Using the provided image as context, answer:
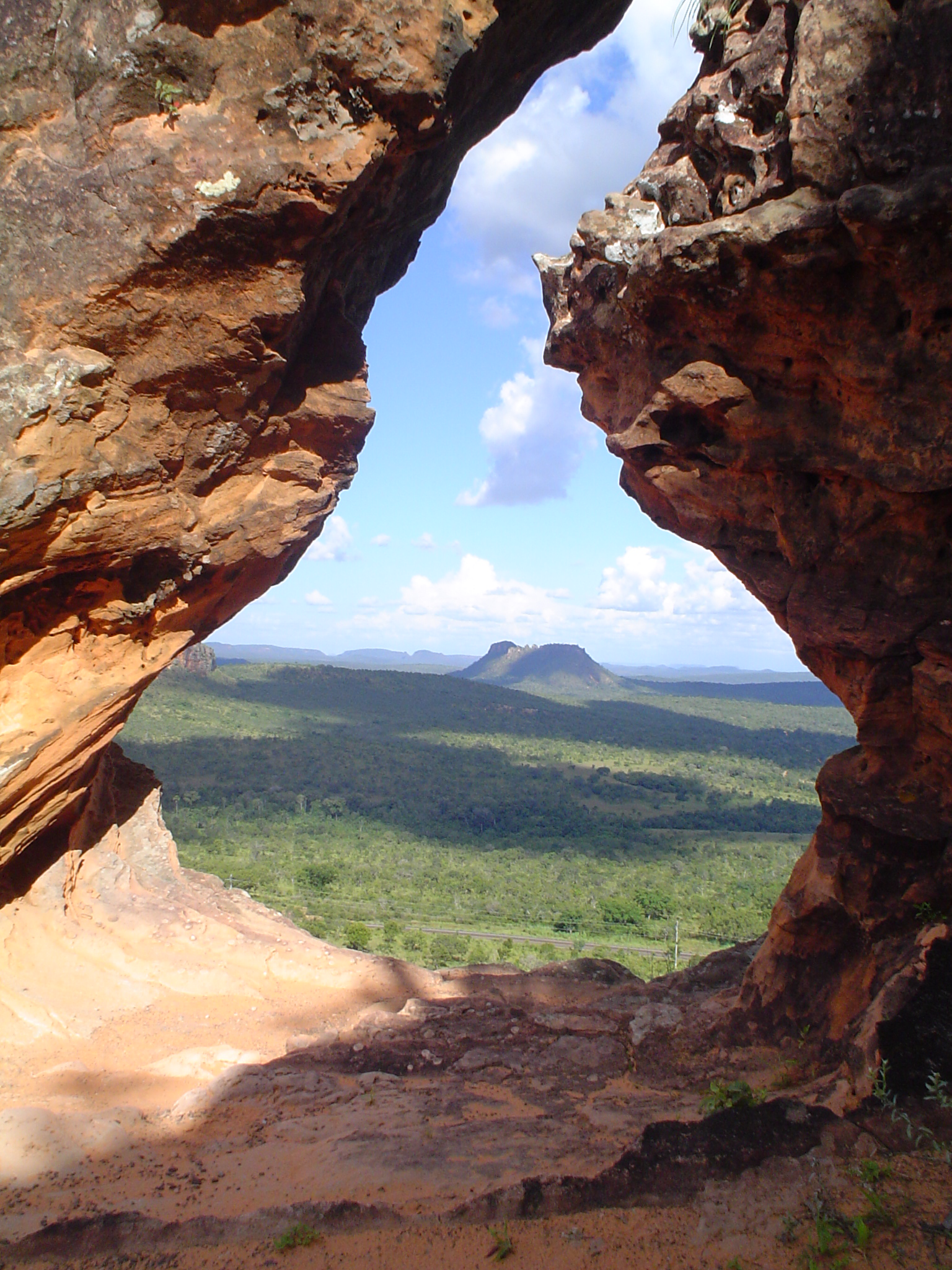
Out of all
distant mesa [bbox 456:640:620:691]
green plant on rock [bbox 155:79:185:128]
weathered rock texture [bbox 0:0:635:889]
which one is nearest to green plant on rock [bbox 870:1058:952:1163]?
weathered rock texture [bbox 0:0:635:889]

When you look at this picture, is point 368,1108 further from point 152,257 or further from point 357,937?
point 357,937

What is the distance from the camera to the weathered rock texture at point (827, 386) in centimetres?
826

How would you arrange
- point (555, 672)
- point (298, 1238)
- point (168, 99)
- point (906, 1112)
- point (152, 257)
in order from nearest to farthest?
point (298, 1238) → point (906, 1112) → point (168, 99) → point (152, 257) → point (555, 672)

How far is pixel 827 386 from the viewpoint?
385 inches

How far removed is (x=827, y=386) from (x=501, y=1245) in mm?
10168

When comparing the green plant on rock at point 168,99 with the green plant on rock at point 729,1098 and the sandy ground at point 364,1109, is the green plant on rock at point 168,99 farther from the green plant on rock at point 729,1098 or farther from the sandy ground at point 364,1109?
the green plant on rock at point 729,1098

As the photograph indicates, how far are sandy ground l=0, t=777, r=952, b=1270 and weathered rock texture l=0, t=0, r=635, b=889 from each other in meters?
3.28

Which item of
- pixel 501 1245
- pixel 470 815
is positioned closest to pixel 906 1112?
pixel 501 1245

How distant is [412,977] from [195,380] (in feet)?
36.8

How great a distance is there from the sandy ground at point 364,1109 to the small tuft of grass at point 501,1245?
44mm

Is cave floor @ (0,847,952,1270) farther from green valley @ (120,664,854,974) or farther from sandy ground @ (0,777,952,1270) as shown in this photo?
green valley @ (120,664,854,974)

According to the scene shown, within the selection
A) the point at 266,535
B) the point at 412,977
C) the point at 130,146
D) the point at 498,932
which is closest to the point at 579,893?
the point at 498,932

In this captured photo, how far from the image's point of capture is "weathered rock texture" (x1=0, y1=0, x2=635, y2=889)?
324 inches


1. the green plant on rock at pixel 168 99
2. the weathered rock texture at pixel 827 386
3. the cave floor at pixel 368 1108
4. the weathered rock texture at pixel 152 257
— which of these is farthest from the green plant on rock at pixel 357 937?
the green plant on rock at pixel 168 99
